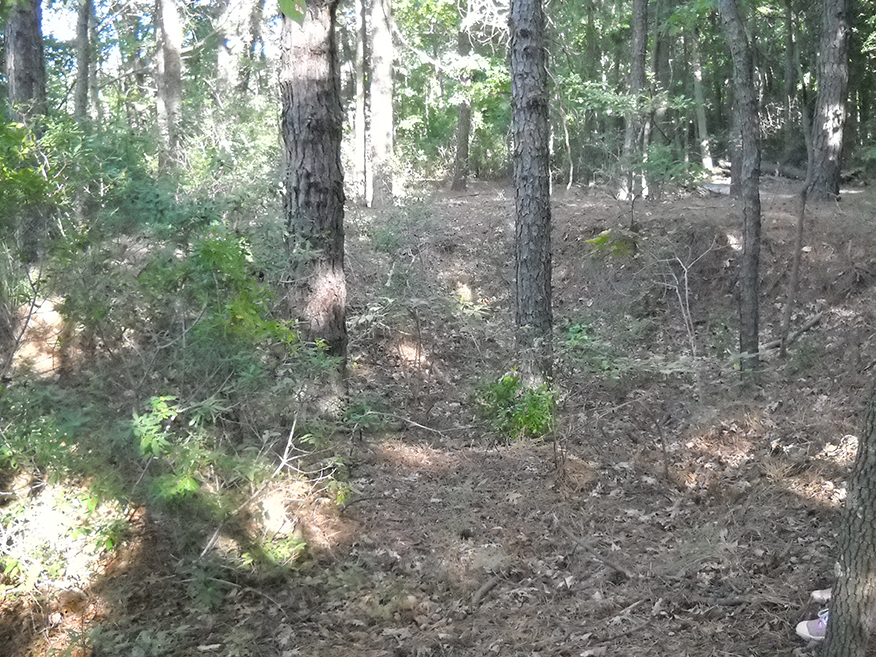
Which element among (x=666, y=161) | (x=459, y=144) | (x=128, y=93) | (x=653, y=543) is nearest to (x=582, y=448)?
(x=653, y=543)

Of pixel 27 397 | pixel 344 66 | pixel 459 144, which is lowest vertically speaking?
pixel 27 397

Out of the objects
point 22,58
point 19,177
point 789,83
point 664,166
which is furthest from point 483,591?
point 789,83

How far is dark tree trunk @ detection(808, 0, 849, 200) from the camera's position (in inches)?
542

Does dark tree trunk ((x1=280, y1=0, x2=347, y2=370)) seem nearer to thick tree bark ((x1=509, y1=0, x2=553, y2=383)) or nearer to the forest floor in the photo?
the forest floor

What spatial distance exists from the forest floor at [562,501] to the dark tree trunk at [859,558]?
842 mm

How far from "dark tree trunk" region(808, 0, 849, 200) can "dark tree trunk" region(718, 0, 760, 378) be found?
6.22m

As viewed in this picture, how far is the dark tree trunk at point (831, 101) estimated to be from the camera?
1376 cm

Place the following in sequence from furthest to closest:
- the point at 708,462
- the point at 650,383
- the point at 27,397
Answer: the point at 650,383
the point at 708,462
the point at 27,397

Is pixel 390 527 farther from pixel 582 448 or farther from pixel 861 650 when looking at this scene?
pixel 861 650

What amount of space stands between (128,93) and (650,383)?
22.8 metres

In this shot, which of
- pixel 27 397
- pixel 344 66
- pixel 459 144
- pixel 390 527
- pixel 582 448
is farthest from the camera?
pixel 344 66

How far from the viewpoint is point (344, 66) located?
29484 mm

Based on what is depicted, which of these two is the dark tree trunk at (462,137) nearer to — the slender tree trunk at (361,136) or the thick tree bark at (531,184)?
the slender tree trunk at (361,136)

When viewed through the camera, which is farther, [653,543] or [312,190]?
[312,190]
